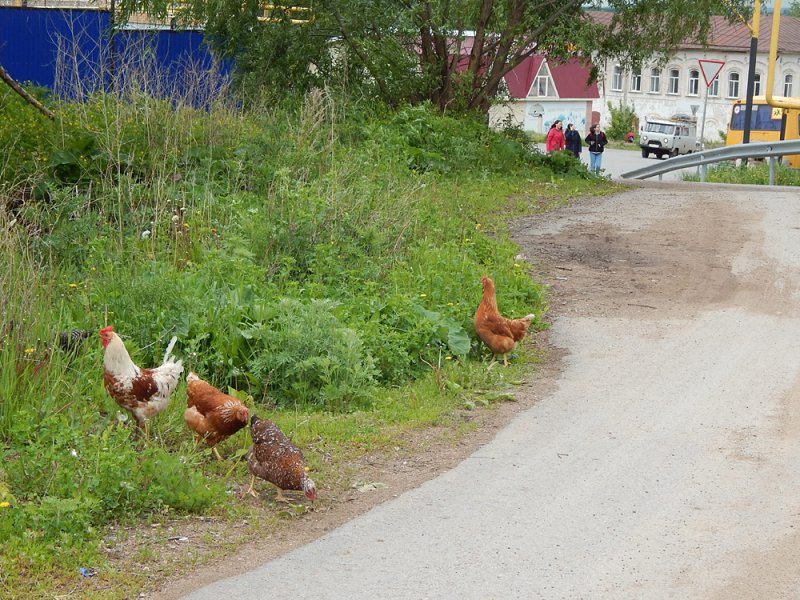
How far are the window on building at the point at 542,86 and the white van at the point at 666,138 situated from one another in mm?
13933

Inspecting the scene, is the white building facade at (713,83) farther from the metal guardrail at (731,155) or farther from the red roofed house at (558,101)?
the metal guardrail at (731,155)

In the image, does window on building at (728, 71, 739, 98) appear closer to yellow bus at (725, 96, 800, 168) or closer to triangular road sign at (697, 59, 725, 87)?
triangular road sign at (697, 59, 725, 87)

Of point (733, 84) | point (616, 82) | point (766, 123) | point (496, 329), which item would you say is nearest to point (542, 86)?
point (616, 82)

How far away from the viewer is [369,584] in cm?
521

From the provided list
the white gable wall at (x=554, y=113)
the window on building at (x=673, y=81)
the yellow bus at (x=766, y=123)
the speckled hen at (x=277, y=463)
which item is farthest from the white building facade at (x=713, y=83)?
the speckled hen at (x=277, y=463)

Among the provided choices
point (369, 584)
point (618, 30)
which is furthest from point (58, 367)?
point (618, 30)

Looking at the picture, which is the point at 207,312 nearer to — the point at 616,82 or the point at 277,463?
the point at 277,463

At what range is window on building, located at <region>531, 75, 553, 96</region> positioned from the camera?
2721 inches

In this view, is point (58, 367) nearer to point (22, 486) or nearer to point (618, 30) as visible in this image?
point (22, 486)

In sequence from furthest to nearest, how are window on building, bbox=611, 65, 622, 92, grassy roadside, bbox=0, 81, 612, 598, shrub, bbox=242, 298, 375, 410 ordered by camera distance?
window on building, bbox=611, 65, 622, 92
shrub, bbox=242, 298, 375, 410
grassy roadside, bbox=0, 81, 612, 598

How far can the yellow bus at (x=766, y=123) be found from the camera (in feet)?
141

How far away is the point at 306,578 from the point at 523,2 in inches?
698

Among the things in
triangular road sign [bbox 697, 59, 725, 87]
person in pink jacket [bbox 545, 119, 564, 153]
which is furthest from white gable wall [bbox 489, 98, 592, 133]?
person in pink jacket [bbox 545, 119, 564, 153]

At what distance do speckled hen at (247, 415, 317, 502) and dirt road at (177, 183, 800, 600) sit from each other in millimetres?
394
